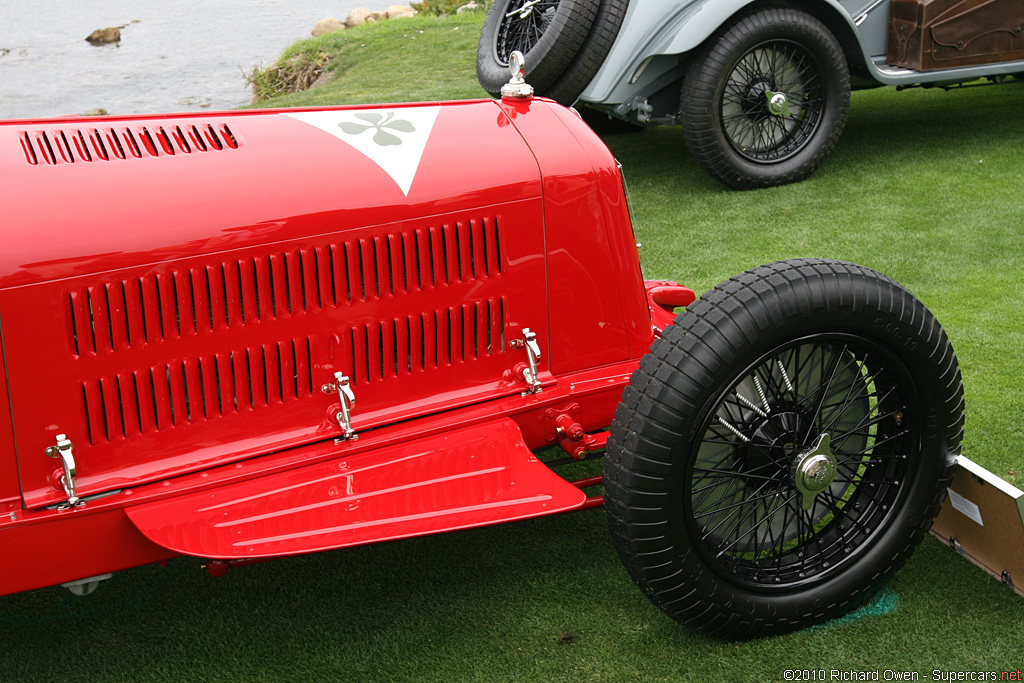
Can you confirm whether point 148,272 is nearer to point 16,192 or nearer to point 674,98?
point 16,192

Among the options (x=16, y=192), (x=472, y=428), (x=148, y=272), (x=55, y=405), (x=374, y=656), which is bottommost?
(x=374, y=656)

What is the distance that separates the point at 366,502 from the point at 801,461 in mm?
1001

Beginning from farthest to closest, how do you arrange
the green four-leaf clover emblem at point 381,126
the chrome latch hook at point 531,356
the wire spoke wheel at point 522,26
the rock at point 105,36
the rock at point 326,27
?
the rock at point 105,36, the rock at point 326,27, the wire spoke wheel at point 522,26, the chrome latch hook at point 531,356, the green four-leaf clover emblem at point 381,126

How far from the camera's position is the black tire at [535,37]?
5160 millimetres

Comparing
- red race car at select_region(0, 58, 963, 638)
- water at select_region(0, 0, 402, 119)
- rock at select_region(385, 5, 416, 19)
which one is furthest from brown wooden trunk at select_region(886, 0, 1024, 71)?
rock at select_region(385, 5, 416, 19)

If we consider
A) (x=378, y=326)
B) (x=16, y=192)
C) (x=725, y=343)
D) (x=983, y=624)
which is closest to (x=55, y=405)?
(x=16, y=192)

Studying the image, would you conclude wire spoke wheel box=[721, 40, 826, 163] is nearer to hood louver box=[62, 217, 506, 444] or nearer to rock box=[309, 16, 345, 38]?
hood louver box=[62, 217, 506, 444]

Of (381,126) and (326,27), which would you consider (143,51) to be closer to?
(326,27)

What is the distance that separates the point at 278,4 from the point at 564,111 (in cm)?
2039

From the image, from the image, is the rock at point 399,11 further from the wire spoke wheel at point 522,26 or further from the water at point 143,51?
the wire spoke wheel at point 522,26

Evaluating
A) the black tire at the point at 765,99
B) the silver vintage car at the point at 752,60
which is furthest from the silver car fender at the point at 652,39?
the black tire at the point at 765,99

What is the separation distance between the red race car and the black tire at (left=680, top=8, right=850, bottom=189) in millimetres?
2902

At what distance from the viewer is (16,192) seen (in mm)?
1905

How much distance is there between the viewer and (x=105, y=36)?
62.2ft
